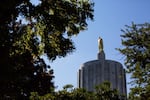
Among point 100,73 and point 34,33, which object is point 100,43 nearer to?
point 100,73

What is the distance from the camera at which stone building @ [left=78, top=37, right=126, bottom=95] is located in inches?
2530

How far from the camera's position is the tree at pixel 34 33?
14641 millimetres

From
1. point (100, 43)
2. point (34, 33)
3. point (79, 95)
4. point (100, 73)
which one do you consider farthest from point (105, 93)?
point (100, 43)

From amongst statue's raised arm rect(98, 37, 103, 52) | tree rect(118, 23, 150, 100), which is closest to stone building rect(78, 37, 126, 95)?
statue's raised arm rect(98, 37, 103, 52)

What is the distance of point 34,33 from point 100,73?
45.3 m

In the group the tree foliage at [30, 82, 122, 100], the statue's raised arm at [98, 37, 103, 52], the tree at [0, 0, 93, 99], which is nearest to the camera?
the tree at [0, 0, 93, 99]

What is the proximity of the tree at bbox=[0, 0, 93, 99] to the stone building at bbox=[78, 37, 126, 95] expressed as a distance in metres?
41.7

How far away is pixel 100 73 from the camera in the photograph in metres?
64.8

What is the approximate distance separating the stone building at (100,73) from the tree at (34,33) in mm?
41656

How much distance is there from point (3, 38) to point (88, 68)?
52109 millimetres


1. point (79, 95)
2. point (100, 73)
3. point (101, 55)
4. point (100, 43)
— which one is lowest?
point (79, 95)

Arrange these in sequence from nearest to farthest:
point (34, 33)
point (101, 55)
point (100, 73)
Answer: point (34, 33)
point (100, 73)
point (101, 55)

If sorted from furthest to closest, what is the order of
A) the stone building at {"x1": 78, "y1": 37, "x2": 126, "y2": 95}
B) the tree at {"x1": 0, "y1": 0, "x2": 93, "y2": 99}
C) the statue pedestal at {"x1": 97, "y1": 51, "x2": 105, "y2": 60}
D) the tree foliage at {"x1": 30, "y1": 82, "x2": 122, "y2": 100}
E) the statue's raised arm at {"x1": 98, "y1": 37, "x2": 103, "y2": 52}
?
1. the statue pedestal at {"x1": 97, "y1": 51, "x2": 105, "y2": 60}
2. the statue's raised arm at {"x1": 98, "y1": 37, "x2": 103, "y2": 52}
3. the stone building at {"x1": 78, "y1": 37, "x2": 126, "y2": 95}
4. the tree foliage at {"x1": 30, "y1": 82, "x2": 122, "y2": 100}
5. the tree at {"x1": 0, "y1": 0, "x2": 93, "y2": 99}

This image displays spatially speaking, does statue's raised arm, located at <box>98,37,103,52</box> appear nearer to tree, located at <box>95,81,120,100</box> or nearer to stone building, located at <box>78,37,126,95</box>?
stone building, located at <box>78,37,126,95</box>
